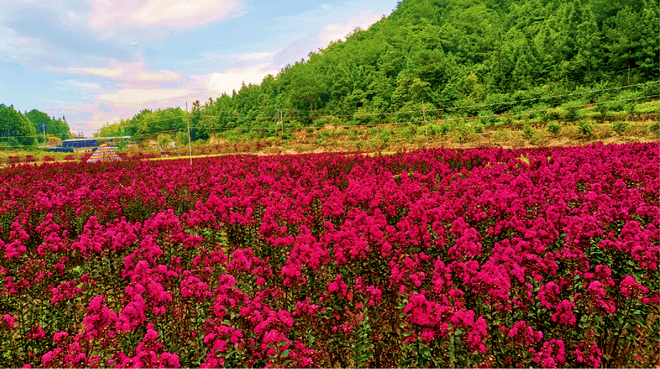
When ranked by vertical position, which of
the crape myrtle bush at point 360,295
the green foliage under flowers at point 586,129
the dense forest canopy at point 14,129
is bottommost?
the crape myrtle bush at point 360,295

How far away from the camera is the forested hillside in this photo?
60625 millimetres

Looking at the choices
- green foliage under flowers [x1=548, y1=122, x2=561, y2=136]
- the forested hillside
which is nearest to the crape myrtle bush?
green foliage under flowers [x1=548, y1=122, x2=561, y2=136]

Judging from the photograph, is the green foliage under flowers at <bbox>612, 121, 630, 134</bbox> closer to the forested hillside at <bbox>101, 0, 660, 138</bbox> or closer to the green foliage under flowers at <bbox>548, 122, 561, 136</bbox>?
the green foliage under flowers at <bbox>548, 122, 561, 136</bbox>

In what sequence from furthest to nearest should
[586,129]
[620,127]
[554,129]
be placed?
1. [554,129]
2. [586,129]
3. [620,127]

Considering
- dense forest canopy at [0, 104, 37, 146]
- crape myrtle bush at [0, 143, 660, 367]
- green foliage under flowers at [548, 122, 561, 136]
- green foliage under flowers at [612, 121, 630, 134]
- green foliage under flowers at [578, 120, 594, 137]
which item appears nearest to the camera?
crape myrtle bush at [0, 143, 660, 367]

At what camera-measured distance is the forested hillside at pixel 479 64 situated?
60625 millimetres

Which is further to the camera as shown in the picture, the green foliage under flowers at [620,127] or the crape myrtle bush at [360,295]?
the green foliage under flowers at [620,127]

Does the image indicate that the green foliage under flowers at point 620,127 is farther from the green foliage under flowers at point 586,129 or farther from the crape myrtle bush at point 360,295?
the crape myrtle bush at point 360,295

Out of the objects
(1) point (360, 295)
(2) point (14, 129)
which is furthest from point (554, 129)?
(2) point (14, 129)

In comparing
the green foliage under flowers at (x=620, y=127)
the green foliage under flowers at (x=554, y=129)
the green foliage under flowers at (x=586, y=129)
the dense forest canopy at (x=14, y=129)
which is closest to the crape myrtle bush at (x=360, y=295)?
the green foliage under flowers at (x=586, y=129)

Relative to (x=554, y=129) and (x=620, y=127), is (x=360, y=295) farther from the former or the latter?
(x=620, y=127)

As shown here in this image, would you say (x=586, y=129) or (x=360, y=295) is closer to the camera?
(x=360, y=295)

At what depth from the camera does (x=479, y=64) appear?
267ft

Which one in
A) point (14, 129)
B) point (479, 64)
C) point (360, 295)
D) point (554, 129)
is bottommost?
point (360, 295)
